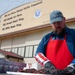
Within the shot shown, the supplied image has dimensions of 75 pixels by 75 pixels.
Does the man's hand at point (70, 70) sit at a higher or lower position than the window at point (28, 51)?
lower

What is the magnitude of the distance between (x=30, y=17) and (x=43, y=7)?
1.95 metres

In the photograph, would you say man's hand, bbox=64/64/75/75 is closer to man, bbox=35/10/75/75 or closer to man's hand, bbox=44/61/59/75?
man's hand, bbox=44/61/59/75

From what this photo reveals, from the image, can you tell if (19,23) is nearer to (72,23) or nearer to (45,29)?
(45,29)

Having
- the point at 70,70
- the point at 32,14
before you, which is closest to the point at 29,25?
the point at 32,14

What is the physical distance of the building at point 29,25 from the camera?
820 inches

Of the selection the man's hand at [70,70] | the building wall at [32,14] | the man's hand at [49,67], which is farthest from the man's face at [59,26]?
the building wall at [32,14]

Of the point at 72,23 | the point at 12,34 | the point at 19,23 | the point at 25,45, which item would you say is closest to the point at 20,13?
the point at 19,23

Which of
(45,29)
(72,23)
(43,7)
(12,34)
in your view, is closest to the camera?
(72,23)

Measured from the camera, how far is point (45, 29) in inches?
843

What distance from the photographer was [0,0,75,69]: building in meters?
20.8

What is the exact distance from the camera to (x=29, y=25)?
77.6 ft

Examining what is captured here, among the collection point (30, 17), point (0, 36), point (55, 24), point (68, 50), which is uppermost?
point (30, 17)

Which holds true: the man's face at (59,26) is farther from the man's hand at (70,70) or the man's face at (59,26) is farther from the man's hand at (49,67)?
the man's hand at (70,70)

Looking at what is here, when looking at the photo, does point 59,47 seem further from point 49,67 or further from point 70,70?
point 70,70
